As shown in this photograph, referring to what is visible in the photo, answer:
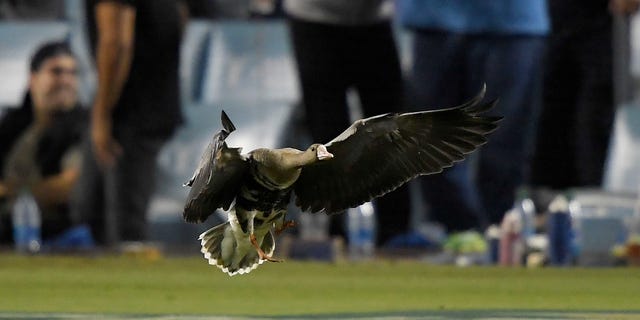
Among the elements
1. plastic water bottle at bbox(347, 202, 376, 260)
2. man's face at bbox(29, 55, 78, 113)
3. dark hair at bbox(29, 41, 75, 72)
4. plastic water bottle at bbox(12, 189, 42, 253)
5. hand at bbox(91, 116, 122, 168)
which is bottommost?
plastic water bottle at bbox(347, 202, 376, 260)

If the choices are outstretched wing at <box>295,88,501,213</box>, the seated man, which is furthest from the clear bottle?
outstretched wing at <box>295,88,501,213</box>

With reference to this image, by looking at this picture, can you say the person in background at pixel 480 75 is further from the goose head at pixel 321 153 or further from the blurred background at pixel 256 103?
the goose head at pixel 321 153

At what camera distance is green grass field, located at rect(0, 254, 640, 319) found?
1214 centimetres

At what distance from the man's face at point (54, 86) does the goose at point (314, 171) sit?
28.9ft

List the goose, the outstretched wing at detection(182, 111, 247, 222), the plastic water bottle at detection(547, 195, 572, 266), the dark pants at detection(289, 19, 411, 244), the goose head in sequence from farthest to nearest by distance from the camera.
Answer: the dark pants at detection(289, 19, 411, 244) < the plastic water bottle at detection(547, 195, 572, 266) < the goose < the outstretched wing at detection(182, 111, 247, 222) < the goose head

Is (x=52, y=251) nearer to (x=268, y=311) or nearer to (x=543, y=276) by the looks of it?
(x=543, y=276)

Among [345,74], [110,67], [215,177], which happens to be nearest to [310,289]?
[215,177]

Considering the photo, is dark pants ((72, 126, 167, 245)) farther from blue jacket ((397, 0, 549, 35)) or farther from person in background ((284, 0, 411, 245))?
blue jacket ((397, 0, 549, 35))

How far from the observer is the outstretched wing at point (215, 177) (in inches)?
390

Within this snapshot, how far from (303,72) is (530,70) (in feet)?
6.92

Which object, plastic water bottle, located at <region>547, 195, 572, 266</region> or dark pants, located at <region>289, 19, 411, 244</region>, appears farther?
dark pants, located at <region>289, 19, 411, 244</region>

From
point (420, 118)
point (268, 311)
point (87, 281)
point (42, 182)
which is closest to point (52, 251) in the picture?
point (42, 182)

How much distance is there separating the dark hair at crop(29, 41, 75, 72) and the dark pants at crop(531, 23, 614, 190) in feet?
14.9

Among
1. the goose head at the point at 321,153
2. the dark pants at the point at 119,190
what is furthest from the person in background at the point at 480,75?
the goose head at the point at 321,153
